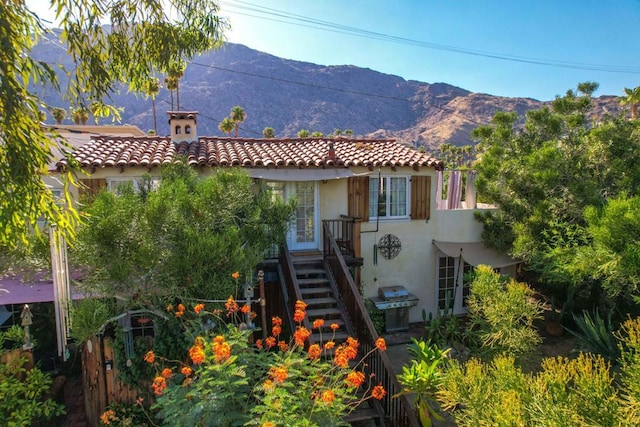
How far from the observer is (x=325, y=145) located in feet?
47.4

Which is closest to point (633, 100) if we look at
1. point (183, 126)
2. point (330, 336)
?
point (330, 336)

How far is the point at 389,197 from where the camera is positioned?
13.1 metres

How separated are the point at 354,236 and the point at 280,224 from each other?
3584 mm

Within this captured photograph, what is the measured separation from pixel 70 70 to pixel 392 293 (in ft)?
34.6

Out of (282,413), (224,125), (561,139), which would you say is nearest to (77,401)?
(282,413)

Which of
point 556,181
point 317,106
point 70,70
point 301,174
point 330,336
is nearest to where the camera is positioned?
point 70,70

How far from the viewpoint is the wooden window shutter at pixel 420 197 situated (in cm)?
1318

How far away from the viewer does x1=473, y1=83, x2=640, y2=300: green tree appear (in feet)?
36.2

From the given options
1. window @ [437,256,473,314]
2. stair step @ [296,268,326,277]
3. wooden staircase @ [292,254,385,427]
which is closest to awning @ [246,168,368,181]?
wooden staircase @ [292,254,385,427]

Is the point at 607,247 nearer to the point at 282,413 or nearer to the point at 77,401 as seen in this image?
the point at 282,413

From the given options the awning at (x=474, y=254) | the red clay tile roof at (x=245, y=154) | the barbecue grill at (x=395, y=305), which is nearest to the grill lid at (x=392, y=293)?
the barbecue grill at (x=395, y=305)

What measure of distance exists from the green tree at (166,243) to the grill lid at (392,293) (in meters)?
6.31

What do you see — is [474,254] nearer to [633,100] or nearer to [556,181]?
[556,181]

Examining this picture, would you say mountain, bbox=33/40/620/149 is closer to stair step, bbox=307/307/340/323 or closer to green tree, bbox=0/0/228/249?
stair step, bbox=307/307/340/323
